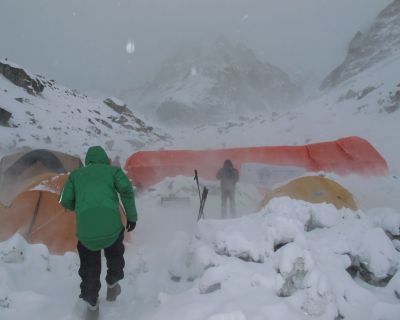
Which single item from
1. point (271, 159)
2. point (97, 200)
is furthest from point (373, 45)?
point (97, 200)

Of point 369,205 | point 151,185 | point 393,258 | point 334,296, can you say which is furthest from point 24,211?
point 369,205

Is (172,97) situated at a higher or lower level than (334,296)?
higher

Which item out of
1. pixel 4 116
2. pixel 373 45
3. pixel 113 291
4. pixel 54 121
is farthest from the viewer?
pixel 373 45

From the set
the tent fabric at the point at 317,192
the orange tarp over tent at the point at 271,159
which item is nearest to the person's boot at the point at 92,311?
the tent fabric at the point at 317,192

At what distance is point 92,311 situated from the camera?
160 inches

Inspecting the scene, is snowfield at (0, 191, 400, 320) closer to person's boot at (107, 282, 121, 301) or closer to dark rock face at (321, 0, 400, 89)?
person's boot at (107, 282, 121, 301)

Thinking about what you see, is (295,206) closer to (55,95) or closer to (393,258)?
(393,258)

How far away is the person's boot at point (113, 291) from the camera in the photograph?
444cm

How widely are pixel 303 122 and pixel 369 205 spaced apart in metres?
16.6

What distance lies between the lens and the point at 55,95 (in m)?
34.9

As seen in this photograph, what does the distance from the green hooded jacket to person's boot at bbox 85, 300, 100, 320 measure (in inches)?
22.5

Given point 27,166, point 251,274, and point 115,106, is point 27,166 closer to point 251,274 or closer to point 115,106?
point 251,274

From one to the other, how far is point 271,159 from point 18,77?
80.0 feet

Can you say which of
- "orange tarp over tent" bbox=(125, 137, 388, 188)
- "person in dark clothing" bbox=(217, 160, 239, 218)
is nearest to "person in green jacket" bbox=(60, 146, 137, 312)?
"person in dark clothing" bbox=(217, 160, 239, 218)
